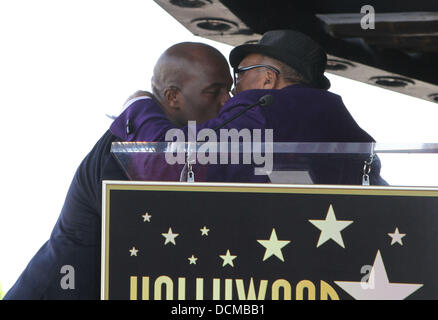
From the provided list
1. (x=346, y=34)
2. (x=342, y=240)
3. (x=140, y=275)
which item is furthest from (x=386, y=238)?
(x=346, y=34)

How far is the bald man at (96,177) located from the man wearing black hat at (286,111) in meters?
0.14

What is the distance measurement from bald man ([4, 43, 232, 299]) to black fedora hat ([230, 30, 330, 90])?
18 cm

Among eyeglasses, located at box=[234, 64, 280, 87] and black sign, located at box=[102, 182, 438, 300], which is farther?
eyeglasses, located at box=[234, 64, 280, 87]

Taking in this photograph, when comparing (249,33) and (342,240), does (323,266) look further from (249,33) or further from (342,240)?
(249,33)

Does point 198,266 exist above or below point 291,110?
below

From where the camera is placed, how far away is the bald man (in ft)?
7.82

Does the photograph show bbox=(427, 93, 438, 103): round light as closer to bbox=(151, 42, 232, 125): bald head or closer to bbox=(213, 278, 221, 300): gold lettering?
bbox=(151, 42, 232, 125): bald head

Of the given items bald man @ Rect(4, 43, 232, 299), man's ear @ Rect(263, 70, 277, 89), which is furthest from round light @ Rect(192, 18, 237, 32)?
man's ear @ Rect(263, 70, 277, 89)

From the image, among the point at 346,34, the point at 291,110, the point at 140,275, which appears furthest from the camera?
the point at 346,34
